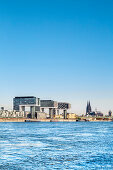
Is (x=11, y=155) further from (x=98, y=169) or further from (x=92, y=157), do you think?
(x=98, y=169)

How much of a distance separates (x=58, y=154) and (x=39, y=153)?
2723 millimetres

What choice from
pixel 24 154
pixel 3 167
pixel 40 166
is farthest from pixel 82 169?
pixel 24 154

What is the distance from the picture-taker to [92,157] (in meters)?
41.6

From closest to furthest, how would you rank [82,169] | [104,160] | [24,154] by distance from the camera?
[82,169]
[104,160]
[24,154]

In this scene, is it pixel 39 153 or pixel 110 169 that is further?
pixel 39 153

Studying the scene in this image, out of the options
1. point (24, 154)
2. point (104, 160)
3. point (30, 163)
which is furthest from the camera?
point (24, 154)

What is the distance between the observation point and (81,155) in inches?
1697

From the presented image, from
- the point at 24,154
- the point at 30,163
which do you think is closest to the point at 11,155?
the point at 24,154

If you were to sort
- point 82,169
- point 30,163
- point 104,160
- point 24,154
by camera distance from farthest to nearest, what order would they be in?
1. point 24,154
2. point 104,160
3. point 30,163
4. point 82,169

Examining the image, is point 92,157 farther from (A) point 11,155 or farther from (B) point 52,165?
(A) point 11,155

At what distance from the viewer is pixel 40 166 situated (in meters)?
34.8

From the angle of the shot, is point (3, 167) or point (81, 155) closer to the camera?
point (3, 167)

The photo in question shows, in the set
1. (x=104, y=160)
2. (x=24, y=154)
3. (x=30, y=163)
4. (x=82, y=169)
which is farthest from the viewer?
(x=24, y=154)

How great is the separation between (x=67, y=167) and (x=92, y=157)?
787 cm
